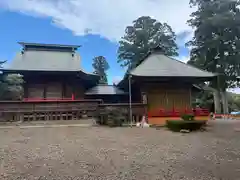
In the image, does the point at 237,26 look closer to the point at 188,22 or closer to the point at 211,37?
the point at 211,37

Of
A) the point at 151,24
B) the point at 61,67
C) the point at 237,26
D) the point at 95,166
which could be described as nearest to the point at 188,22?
the point at 237,26

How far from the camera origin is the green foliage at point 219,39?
2519 cm

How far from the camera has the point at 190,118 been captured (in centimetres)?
1236

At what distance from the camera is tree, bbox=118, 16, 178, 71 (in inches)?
1511

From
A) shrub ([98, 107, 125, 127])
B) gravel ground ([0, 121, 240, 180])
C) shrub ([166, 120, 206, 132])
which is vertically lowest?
gravel ground ([0, 121, 240, 180])

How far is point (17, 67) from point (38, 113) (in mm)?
5703

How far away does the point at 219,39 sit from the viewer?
25.9 m

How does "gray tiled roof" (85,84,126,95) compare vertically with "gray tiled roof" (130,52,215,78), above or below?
below

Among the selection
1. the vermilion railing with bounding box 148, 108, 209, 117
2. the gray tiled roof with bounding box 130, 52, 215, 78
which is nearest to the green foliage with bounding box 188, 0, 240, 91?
the gray tiled roof with bounding box 130, 52, 215, 78

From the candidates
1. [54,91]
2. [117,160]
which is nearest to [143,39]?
[54,91]

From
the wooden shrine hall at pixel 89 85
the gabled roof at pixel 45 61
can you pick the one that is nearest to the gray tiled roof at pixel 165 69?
the wooden shrine hall at pixel 89 85

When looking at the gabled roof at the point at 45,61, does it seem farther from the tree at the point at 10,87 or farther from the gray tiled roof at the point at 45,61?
the tree at the point at 10,87

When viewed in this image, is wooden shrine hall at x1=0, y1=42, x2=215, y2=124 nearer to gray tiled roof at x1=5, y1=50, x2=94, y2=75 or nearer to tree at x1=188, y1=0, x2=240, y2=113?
gray tiled roof at x1=5, y1=50, x2=94, y2=75

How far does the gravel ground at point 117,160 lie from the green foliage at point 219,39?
771 inches
